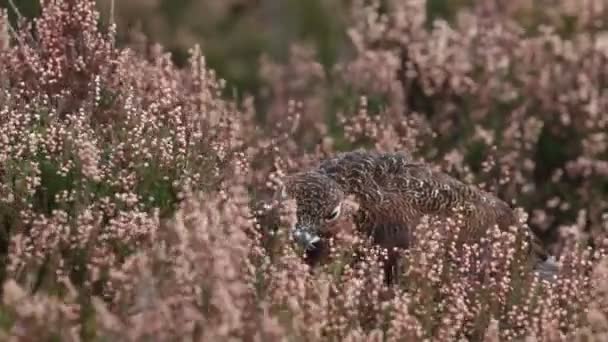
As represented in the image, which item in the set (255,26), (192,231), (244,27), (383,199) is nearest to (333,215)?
(383,199)

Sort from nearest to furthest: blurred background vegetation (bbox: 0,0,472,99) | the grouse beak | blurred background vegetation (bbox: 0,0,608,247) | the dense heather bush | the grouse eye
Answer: the dense heather bush < the grouse beak < the grouse eye < blurred background vegetation (bbox: 0,0,608,247) < blurred background vegetation (bbox: 0,0,472,99)

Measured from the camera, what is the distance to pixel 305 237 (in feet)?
19.4

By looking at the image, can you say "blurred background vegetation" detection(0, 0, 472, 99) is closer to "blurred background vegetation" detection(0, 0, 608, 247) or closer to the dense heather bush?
"blurred background vegetation" detection(0, 0, 608, 247)

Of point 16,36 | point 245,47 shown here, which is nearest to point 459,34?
point 16,36

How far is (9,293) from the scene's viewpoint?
4.30 m

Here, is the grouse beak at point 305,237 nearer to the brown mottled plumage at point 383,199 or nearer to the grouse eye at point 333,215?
the brown mottled plumage at point 383,199

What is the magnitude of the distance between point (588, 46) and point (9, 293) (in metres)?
6.22

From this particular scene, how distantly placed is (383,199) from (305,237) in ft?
2.02

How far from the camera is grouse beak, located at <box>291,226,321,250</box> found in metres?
5.88

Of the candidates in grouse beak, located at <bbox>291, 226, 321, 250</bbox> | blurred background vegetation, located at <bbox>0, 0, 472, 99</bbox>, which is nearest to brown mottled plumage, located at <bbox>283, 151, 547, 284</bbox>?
grouse beak, located at <bbox>291, 226, 321, 250</bbox>

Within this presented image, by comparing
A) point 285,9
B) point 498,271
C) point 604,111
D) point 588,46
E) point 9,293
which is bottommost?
point 9,293

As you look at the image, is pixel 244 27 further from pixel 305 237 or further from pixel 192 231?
pixel 192 231

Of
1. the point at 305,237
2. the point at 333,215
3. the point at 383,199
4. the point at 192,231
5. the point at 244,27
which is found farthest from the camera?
the point at 244,27

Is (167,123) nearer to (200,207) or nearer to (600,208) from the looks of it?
(200,207)
